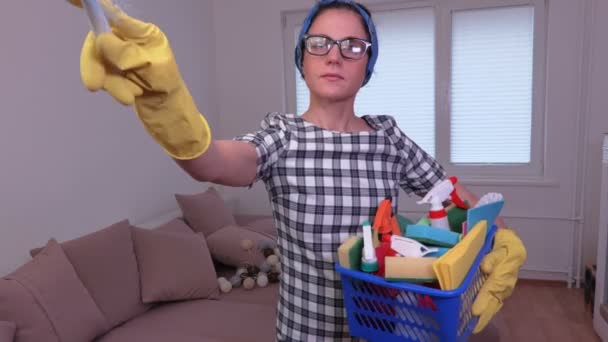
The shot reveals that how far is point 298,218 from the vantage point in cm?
82

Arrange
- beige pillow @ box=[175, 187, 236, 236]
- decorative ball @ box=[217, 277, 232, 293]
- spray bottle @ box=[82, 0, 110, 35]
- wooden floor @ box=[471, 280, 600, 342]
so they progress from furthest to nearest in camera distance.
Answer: beige pillow @ box=[175, 187, 236, 236] → wooden floor @ box=[471, 280, 600, 342] → decorative ball @ box=[217, 277, 232, 293] → spray bottle @ box=[82, 0, 110, 35]

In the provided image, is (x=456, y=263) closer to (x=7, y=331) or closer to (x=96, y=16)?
(x=96, y=16)

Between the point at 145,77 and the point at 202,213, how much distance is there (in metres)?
2.34

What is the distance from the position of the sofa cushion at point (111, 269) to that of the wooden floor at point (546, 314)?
172 cm

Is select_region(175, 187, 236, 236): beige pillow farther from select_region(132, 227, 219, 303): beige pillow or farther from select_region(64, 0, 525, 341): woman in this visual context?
select_region(64, 0, 525, 341): woman

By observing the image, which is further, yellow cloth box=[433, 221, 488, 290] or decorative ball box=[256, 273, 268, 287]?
decorative ball box=[256, 273, 268, 287]

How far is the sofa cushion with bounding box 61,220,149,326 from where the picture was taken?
181 cm

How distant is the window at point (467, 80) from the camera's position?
3248mm

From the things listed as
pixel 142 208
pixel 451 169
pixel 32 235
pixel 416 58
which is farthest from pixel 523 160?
pixel 32 235

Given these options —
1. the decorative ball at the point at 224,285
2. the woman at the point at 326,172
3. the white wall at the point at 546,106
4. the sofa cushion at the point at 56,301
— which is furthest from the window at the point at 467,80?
the woman at the point at 326,172

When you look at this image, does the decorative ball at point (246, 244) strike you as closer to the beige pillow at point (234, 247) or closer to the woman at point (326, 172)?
the beige pillow at point (234, 247)

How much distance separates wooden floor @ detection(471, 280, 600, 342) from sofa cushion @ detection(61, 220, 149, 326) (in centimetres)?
172

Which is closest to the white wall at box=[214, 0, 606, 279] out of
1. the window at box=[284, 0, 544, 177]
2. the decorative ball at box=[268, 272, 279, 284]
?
the window at box=[284, 0, 544, 177]

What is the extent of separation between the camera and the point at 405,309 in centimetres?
70
